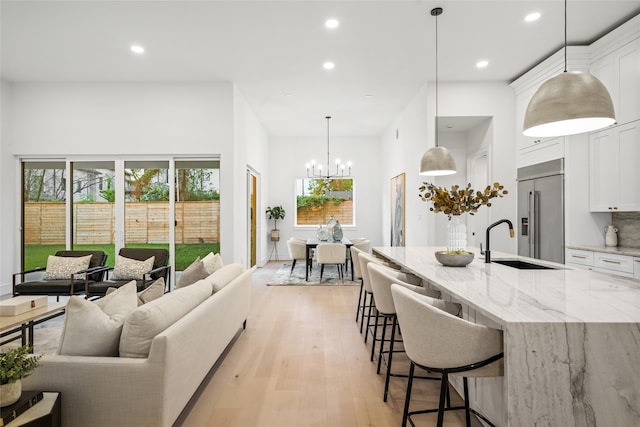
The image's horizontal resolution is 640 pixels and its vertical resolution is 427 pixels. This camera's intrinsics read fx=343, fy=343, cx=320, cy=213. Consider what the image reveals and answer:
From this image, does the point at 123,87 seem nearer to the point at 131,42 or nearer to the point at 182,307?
the point at 131,42

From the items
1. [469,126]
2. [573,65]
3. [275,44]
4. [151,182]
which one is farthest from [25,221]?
[573,65]

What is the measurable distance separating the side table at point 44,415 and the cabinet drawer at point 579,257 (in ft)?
15.7

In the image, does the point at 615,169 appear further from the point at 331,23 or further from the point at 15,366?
the point at 15,366

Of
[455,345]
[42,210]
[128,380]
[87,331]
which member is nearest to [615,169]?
[455,345]

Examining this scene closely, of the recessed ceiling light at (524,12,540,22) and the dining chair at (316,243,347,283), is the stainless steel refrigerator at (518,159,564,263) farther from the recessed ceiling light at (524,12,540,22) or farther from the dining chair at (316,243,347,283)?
the dining chair at (316,243,347,283)

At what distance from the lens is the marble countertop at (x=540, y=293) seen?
1339 mm

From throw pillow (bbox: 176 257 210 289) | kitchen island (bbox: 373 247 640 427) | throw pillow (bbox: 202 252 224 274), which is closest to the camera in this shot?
kitchen island (bbox: 373 247 640 427)

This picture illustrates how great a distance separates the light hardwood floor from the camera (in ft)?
6.76

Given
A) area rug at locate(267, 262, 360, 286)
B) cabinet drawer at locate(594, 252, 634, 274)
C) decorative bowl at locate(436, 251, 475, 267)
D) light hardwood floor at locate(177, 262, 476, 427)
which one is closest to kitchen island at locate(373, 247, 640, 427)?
light hardwood floor at locate(177, 262, 476, 427)

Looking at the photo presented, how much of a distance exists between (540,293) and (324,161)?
7.61m

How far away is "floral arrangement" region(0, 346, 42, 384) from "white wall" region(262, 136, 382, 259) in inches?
294

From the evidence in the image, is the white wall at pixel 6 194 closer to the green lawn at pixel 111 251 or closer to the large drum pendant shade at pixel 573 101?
the green lawn at pixel 111 251

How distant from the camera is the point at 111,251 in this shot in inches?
214

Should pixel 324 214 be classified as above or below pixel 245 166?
below
